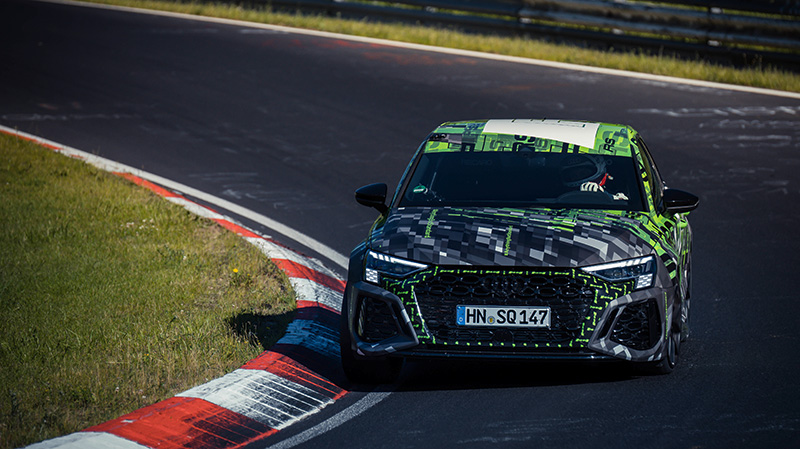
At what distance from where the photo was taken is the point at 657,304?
624 cm

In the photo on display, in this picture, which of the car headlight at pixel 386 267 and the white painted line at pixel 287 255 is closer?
the car headlight at pixel 386 267

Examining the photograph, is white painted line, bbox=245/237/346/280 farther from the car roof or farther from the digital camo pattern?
the digital camo pattern

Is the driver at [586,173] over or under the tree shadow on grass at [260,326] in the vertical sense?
over

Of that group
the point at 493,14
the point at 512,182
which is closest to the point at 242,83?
the point at 493,14

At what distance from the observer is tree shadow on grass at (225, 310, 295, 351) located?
23.8ft

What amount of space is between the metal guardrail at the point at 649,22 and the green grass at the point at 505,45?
0.63 ft

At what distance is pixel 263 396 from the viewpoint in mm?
6277

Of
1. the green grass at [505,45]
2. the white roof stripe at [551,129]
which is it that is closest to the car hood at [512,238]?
the white roof stripe at [551,129]

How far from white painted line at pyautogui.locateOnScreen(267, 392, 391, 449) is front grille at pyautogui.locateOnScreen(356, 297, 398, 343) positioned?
33 cm

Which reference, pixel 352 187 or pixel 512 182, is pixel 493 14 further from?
pixel 512 182

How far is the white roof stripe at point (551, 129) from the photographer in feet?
25.2

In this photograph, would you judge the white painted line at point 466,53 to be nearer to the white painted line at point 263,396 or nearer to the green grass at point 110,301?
the green grass at point 110,301

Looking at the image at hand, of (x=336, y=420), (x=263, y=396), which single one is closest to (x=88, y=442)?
(x=263, y=396)

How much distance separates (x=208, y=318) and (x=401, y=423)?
2.20 meters
